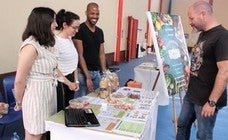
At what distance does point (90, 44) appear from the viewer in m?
2.60

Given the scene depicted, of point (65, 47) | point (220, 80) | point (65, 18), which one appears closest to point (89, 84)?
point (65, 47)

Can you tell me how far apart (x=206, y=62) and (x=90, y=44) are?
1134mm

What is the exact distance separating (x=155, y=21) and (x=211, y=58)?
1130 mm

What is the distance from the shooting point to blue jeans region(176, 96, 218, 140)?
204 cm

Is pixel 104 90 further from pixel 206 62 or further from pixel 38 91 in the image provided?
pixel 206 62

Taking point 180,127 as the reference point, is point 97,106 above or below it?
above

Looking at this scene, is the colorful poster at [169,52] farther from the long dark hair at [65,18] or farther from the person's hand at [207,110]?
the long dark hair at [65,18]

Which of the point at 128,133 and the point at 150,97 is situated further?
the point at 150,97

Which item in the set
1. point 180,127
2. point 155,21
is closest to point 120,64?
point 155,21

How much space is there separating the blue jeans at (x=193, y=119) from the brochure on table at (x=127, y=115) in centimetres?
29

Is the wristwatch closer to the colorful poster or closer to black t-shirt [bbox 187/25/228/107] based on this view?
black t-shirt [bbox 187/25/228/107]

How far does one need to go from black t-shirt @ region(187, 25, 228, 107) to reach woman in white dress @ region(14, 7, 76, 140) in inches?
42.3

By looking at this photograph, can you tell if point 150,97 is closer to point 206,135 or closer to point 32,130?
point 206,135

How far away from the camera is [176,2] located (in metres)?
11.7
